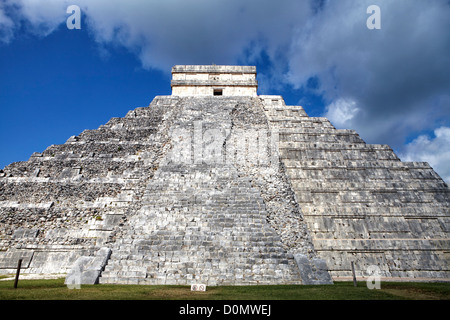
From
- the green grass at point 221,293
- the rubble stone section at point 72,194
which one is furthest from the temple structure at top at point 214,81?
the green grass at point 221,293

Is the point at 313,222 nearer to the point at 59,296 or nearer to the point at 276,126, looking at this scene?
the point at 276,126

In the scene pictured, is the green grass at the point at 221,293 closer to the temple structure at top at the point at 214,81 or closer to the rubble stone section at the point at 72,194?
the rubble stone section at the point at 72,194

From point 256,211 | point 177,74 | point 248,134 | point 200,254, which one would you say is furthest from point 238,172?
point 177,74

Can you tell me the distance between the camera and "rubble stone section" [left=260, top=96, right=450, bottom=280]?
9.67 meters

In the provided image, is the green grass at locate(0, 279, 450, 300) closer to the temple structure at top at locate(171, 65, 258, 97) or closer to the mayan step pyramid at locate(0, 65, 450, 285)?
the mayan step pyramid at locate(0, 65, 450, 285)

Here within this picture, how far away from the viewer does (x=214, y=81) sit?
2183 centimetres

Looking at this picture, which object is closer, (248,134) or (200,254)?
(200,254)

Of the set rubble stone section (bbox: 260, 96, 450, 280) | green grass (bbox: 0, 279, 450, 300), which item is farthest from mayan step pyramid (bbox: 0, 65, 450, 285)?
green grass (bbox: 0, 279, 450, 300)

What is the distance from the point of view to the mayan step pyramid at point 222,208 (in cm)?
848

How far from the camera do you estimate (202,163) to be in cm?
1280

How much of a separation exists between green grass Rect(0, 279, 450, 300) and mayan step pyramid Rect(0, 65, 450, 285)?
926 mm

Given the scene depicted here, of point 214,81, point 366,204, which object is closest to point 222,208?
point 366,204

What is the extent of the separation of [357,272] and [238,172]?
5.72 meters

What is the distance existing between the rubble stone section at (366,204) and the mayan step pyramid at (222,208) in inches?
1.7
